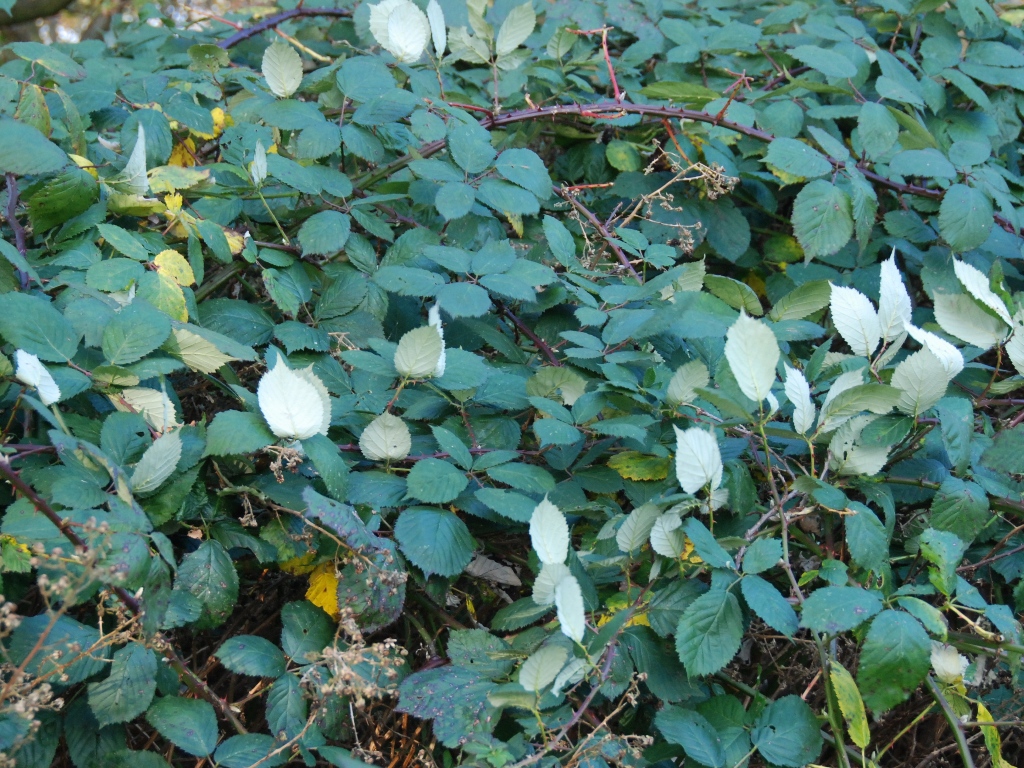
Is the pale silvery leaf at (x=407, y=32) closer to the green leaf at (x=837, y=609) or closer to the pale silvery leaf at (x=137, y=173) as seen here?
the pale silvery leaf at (x=137, y=173)

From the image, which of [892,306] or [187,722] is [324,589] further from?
[892,306]

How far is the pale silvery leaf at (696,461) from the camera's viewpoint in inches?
36.2

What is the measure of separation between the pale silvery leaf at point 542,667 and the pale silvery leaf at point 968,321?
66 cm

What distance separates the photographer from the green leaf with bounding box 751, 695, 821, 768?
90 centimetres

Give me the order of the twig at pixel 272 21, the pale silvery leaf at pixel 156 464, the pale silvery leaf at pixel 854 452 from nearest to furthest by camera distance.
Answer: the pale silvery leaf at pixel 156 464 → the pale silvery leaf at pixel 854 452 → the twig at pixel 272 21

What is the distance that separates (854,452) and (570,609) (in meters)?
0.41

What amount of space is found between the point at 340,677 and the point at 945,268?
1.27 meters

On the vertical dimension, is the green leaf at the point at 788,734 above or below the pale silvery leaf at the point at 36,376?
below

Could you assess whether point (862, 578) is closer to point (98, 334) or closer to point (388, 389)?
point (388, 389)

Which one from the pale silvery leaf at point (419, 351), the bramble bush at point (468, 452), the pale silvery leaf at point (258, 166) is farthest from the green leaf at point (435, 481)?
the pale silvery leaf at point (258, 166)

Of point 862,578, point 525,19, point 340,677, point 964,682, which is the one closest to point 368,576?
point 340,677

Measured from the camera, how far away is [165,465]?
899mm

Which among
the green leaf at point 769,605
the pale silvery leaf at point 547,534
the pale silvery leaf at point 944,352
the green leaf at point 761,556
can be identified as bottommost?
the green leaf at point 769,605

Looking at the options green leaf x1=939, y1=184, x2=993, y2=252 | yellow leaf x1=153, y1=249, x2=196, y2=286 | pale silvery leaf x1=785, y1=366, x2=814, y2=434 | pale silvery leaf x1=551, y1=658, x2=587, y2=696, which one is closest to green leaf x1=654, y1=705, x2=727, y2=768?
pale silvery leaf x1=551, y1=658, x2=587, y2=696
